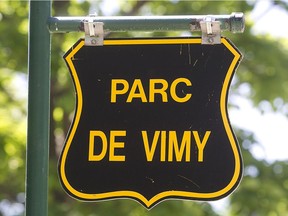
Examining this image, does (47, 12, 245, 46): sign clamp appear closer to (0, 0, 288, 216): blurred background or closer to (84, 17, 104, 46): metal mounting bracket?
(84, 17, 104, 46): metal mounting bracket

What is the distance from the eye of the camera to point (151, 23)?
294 centimetres

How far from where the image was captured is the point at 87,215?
852 cm

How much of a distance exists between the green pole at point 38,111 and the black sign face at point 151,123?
9cm

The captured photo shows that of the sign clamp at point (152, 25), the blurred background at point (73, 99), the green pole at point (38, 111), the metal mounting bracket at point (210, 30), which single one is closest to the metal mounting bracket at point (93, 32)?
the sign clamp at point (152, 25)

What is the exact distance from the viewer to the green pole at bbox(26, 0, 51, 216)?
2.81 meters

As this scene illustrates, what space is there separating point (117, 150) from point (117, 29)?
0.47 metres

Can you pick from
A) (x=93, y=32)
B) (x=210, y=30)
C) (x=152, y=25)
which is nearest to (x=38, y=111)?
(x=93, y=32)

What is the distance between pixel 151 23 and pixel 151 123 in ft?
1.28

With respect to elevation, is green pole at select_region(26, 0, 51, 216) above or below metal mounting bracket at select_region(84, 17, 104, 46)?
below

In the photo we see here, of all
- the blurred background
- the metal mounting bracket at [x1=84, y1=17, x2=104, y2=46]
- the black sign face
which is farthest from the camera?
the blurred background

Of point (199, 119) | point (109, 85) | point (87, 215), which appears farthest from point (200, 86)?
point (87, 215)

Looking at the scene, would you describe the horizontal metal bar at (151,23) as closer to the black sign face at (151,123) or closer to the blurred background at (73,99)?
the black sign face at (151,123)

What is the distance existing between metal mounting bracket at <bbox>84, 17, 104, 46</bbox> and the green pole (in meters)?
0.16

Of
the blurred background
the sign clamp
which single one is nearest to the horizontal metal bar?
the sign clamp
